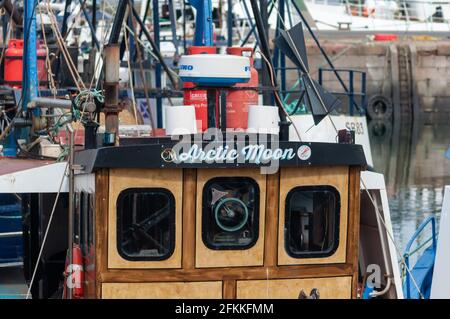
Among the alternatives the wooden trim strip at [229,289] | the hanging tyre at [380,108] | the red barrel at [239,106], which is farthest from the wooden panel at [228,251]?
the hanging tyre at [380,108]

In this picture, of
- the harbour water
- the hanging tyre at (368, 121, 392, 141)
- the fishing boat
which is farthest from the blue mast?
the hanging tyre at (368, 121, 392, 141)

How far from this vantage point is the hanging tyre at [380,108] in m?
46.5

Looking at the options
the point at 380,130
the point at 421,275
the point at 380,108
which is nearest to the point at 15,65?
the point at 421,275

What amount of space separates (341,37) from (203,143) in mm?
39378

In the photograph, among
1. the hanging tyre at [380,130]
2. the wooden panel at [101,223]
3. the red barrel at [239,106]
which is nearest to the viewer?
the wooden panel at [101,223]

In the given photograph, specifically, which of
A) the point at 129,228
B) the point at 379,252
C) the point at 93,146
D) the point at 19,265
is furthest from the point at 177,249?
the point at 19,265

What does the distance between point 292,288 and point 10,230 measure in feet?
18.4

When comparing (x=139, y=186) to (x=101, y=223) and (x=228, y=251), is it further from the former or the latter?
(x=228, y=251)

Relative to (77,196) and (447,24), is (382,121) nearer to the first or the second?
(447,24)

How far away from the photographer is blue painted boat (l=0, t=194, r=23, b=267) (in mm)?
12641

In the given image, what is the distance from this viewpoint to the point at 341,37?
47.4 meters

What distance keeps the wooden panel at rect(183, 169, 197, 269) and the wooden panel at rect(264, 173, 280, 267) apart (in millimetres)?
577

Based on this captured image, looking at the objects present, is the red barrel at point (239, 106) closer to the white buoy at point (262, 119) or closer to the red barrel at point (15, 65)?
the white buoy at point (262, 119)

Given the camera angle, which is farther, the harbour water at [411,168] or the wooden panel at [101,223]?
the harbour water at [411,168]
